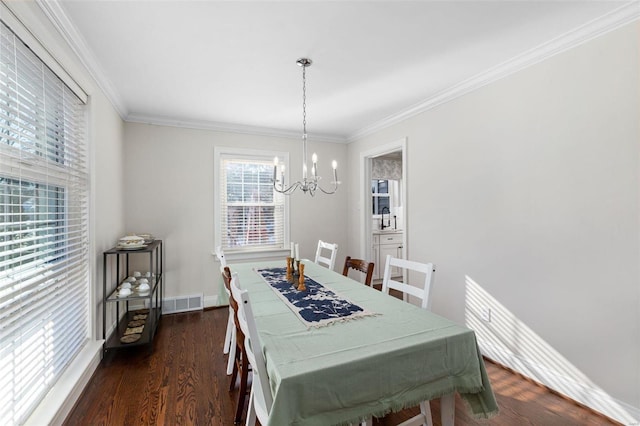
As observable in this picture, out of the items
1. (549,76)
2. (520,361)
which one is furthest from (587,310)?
(549,76)

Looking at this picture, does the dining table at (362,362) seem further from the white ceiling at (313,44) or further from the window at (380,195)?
the window at (380,195)

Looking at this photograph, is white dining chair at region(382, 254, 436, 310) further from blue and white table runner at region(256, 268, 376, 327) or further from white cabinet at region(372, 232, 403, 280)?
white cabinet at region(372, 232, 403, 280)

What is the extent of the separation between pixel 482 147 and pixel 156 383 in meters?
3.26

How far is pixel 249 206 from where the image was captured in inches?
168

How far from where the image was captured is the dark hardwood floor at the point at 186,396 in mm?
1877

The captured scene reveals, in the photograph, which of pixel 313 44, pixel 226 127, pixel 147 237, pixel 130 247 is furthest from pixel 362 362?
pixel 226 127

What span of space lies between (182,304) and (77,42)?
293 centimetres

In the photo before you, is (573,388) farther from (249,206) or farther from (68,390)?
(249,206)

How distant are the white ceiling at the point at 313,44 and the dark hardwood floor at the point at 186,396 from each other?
241 centimetres

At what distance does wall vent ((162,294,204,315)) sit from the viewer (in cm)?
379

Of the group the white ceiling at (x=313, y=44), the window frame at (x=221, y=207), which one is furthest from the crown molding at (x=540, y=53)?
the window frame at (x=221, y=207)

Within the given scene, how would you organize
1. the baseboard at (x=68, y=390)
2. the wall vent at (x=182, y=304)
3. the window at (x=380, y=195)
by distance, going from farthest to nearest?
the window at (x=380, y=195)
the wall vent at (x=182, y=304)
the baseboard at (x=68, y=390)

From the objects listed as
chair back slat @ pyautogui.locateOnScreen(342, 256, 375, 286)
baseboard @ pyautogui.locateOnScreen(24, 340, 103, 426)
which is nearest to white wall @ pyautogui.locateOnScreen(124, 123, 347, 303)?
baseboard @ pyautogui.locateOnScreen(24, 340, 103, 426)

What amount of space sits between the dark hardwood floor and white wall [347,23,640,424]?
0.59ft
